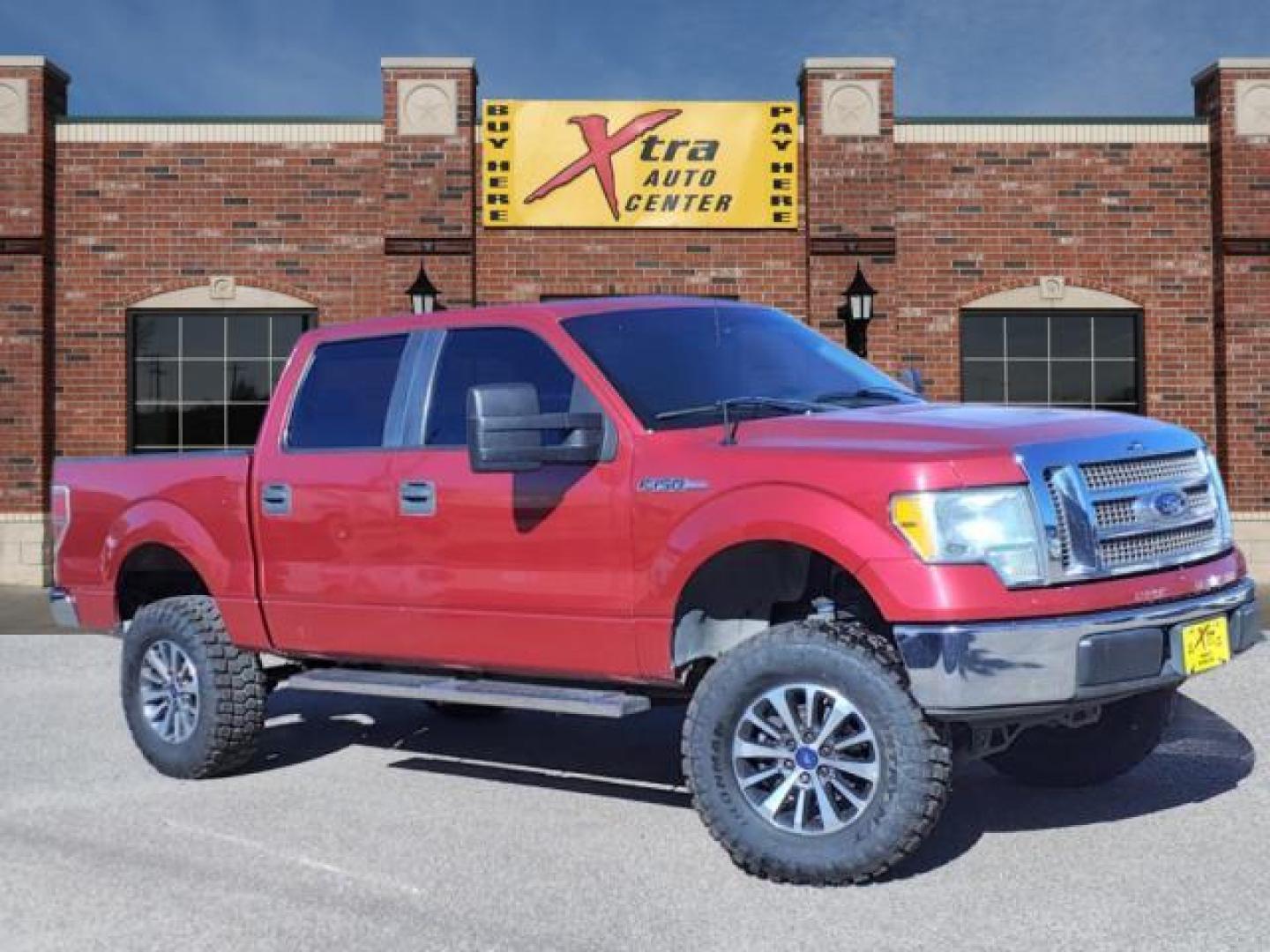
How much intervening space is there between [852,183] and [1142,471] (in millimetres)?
12170

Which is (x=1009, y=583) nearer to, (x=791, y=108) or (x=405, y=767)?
(x=405, y=767)

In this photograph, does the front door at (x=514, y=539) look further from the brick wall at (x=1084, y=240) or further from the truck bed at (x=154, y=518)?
the brick wall at (x=1084, y=240)

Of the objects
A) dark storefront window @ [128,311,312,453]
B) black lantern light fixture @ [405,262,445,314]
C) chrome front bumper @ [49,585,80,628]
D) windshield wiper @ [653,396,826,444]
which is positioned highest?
black lantern light fixture @ [405,262,445,314]

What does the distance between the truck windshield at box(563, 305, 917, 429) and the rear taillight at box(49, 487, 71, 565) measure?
3.07m

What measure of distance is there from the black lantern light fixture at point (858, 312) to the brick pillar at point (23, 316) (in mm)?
9511

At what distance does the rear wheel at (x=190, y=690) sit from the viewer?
20.7 ft

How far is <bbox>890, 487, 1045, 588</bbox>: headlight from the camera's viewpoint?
14.2 ft

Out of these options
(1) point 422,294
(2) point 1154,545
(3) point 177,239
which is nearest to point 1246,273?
(1) point 422,294

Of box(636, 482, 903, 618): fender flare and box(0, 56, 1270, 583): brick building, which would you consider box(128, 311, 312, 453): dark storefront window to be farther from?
box(636, 482, 903, 618): fender flare

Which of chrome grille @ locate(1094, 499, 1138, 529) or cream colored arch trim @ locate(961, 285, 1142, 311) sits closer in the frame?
chrome grille @ locate(1094, 499, 1138, 529)

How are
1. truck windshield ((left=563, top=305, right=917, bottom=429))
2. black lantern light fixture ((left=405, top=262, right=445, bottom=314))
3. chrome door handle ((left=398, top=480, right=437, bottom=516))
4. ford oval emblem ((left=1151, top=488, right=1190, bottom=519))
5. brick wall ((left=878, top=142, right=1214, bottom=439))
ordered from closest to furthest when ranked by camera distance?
ford oval emblem ((left=1151, top=488, right=1190, bottom=519)) → truck windshield ((left=563, top=305, right=917, bottom=429)) → chrome door handle ((left=398, top=480, right=437, bottom=516)) → black lantern light fixture ((left=405, top=262, right=445, bottom=314)) → brick wall ((left=878, top=142, right=1214, bottom=439))

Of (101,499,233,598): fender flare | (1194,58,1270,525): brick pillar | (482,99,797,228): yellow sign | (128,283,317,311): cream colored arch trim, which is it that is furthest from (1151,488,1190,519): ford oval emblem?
(128,283,317,311): cream colored arch trim

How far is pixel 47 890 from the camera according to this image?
4.56m

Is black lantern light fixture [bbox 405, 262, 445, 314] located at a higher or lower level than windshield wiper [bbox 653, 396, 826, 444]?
higher
